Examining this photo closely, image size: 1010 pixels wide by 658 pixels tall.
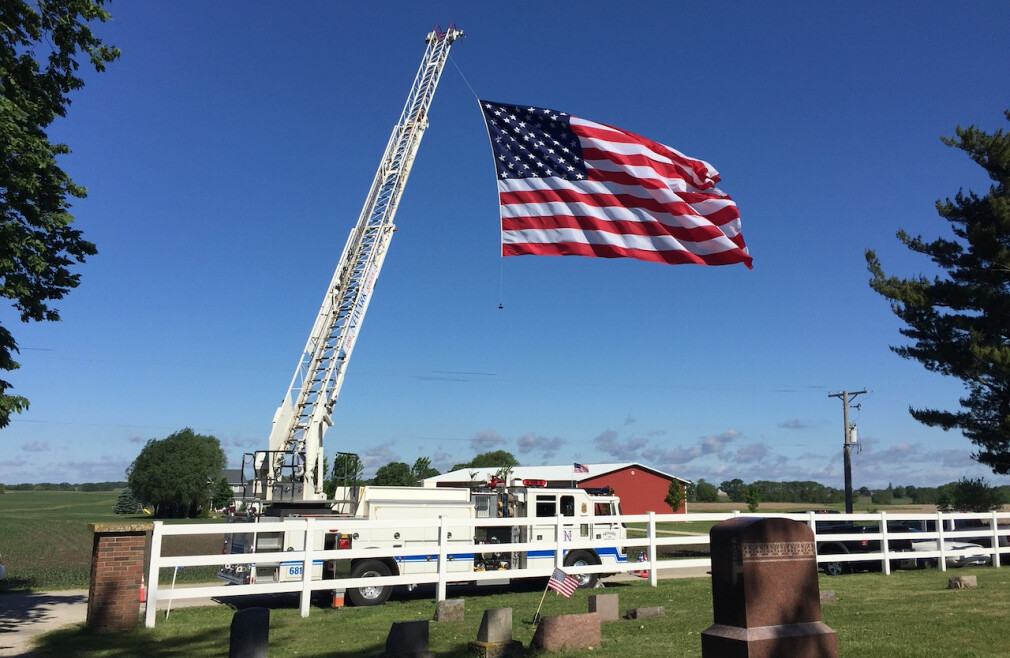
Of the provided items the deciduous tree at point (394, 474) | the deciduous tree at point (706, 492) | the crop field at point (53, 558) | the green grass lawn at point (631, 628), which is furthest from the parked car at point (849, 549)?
the deciduous tree at point (706, 492)

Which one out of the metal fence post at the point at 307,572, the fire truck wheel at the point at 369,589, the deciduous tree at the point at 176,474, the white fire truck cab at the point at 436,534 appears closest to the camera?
the metal fence post at the point at 307,572

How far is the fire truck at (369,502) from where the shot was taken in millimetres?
15375

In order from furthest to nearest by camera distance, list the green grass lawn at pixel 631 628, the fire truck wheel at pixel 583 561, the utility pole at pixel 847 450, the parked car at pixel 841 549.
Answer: the utility pole at pixel 847 450
the parked car at pixel 841 549
the fire truck wheel at pixel 583 561
the green grass lawn at pixel 631 628

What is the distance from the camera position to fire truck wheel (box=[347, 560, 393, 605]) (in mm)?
14773

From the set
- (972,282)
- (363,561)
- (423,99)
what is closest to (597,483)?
(972,282)

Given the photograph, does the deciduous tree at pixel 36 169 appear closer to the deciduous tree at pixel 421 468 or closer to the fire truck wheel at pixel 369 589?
the fire truck wheel at pixel 369 589

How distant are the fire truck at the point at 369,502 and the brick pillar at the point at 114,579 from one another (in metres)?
1.66

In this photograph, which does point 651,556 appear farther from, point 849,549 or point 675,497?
point 675,497

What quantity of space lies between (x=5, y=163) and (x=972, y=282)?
31554 millimetres

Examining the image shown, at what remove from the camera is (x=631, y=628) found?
10617 millimetres

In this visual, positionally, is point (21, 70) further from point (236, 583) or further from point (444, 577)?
point (444, 577)

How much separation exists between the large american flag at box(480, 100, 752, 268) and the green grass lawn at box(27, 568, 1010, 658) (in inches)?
203

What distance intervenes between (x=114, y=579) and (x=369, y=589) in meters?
4.99

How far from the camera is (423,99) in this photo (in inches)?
1147
